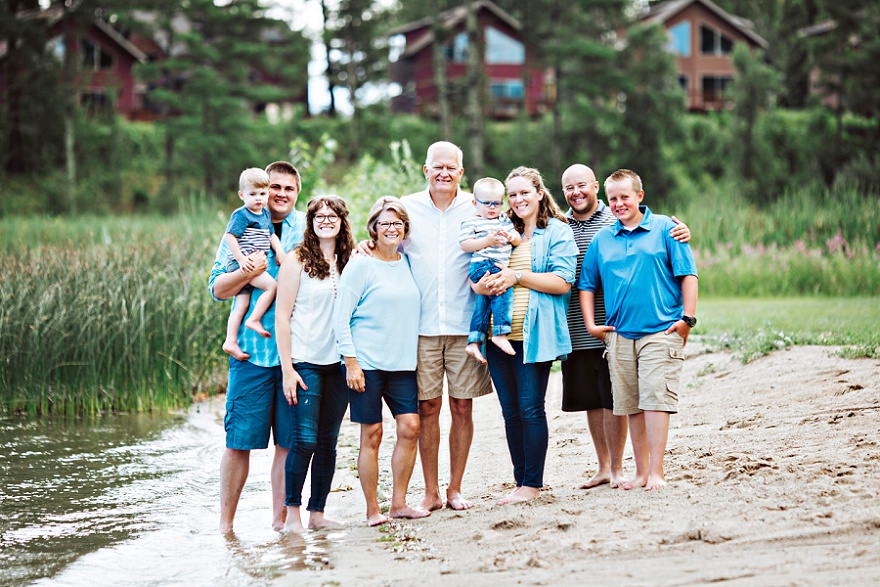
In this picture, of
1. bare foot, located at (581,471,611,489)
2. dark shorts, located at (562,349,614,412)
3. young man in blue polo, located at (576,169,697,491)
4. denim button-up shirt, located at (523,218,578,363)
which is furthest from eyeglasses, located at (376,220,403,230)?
bare foot, located at (581,471,611,489)

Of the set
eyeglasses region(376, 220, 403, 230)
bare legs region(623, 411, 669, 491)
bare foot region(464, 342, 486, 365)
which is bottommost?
bare legs region(623, 411, 669, 491)

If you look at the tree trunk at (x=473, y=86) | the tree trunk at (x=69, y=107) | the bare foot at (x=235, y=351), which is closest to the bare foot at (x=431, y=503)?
the bare foot at (x=235, y=351)

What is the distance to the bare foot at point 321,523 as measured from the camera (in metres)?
5.72

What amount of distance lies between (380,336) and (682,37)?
152 feet

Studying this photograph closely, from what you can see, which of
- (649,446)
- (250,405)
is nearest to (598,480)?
(649,446)

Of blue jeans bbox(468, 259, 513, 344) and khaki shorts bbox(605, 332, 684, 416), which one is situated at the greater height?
blue jeans bbox(468, 259, 513, 344)

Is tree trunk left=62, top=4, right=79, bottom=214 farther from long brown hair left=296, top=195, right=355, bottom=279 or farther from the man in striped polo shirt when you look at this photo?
the man in striped polo shirt

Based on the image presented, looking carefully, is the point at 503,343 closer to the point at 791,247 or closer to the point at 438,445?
the point at 438,445

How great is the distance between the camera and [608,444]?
6043 mm

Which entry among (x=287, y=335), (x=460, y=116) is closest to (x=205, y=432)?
(x=287, y=335)

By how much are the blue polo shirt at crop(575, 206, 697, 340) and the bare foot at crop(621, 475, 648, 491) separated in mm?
809

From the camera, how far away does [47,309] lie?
987cm

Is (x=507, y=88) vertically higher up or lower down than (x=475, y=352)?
higher up

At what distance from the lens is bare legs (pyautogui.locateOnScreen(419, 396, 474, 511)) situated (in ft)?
18.9
